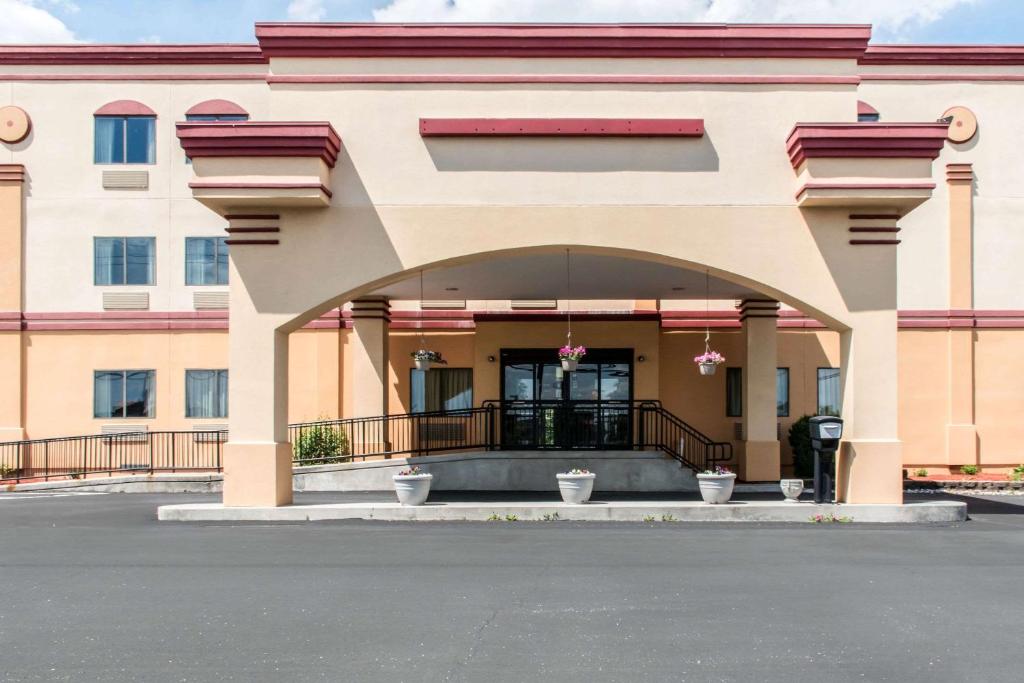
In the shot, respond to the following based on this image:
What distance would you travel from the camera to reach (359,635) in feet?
26.6

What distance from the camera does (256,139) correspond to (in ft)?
49.6

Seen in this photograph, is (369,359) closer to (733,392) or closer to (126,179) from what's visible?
(126,179)

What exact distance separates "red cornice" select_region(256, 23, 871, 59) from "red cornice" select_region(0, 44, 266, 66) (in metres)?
9.76

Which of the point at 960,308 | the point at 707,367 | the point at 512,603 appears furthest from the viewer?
the point at 960,308

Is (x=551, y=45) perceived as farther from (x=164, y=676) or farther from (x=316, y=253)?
(x=164, y=676)

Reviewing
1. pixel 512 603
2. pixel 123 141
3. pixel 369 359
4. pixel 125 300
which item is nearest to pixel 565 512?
pixel 512 603

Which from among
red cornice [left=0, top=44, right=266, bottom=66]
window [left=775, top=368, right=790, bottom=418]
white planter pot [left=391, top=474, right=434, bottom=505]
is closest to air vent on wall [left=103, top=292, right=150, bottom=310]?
red cornice [left=0, top=44, right=266, bottom=66]

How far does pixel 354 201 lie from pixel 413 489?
4793mm

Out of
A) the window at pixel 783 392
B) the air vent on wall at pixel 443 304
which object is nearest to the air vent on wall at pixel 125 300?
the air vent on wall at pixel 443 304

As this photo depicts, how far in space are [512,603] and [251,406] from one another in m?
7.81

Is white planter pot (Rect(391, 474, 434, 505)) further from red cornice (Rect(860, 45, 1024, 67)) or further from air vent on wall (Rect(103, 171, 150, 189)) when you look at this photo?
red cornice (Rect(860, 45, 1024, 67))

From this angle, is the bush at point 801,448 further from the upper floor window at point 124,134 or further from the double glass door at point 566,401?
the upper floor window at point 124,134

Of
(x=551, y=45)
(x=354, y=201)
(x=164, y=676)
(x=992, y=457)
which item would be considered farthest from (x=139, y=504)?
(x=992, y=457)

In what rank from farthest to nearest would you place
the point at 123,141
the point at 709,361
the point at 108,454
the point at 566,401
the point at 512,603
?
the point at 123,141 < the point at 108,454 < the point at 566,401 < the point at 709,361 < the point at 512,603
